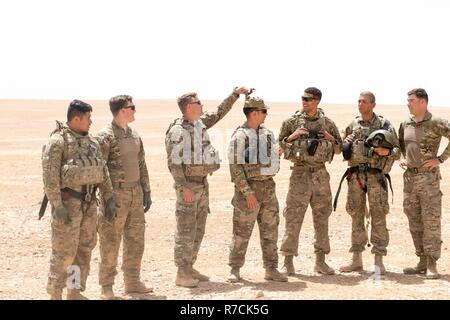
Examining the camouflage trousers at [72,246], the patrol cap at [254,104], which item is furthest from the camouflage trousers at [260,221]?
the camouflage trousers at [72,246]

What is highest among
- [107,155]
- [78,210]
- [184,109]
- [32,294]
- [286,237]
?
[184,109]

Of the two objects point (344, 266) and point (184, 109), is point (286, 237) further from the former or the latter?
point (184, 109)

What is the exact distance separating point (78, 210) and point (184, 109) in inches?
80.5

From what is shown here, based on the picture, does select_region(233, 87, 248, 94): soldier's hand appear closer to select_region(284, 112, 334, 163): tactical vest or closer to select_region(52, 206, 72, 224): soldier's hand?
select_region(284, 112, 334, 163): tactical vest

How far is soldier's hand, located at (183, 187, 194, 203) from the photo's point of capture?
8719mm

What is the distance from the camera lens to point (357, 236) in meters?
9.66

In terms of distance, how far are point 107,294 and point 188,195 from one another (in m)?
1.58

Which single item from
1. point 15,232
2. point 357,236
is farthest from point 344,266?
point 15,232

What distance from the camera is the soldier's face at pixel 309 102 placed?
9.36 m

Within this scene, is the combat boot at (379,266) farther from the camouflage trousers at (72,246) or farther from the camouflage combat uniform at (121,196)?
the camouflage trousers at (72,246)

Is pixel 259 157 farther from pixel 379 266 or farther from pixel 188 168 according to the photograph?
pixel 379 266

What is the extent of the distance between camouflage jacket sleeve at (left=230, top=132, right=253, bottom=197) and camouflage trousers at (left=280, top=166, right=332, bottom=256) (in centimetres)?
93

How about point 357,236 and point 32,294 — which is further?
point 357,236
